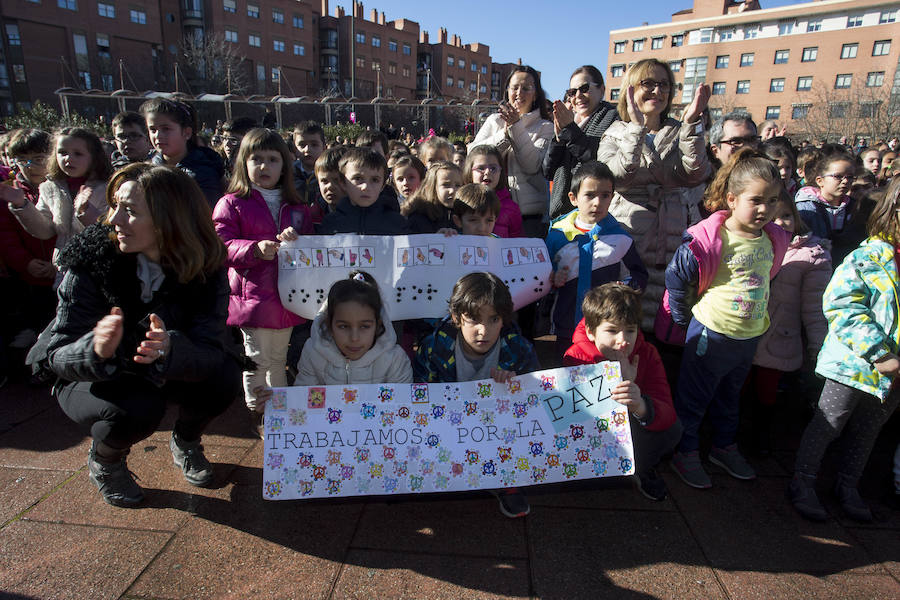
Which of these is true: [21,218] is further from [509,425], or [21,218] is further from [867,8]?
[867,8]

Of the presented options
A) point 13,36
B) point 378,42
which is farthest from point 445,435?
point 378,42

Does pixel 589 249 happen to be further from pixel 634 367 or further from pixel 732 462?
pixel 732 462

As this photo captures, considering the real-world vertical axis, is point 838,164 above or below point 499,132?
below

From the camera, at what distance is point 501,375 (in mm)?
2436

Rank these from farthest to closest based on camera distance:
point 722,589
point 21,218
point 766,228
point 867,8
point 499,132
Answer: point 867,8
point 499,132
point 21,218
point 766,228
point 722,589

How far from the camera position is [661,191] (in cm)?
363

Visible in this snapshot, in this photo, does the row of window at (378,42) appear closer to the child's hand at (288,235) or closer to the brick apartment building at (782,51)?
the brick apartment building at (782,51)

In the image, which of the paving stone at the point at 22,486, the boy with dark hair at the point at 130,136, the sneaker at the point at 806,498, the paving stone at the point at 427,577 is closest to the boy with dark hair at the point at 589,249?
the sneaker at the point at 806,498

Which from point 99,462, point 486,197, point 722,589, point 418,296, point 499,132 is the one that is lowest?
point 722,589

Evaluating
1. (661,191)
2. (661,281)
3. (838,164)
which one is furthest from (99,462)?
(838,164)

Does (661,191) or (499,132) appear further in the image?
(499,132)

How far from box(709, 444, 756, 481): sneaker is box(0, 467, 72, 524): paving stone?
144 inches

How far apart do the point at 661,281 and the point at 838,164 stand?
1.36 m

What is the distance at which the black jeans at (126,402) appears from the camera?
7.68 ft
